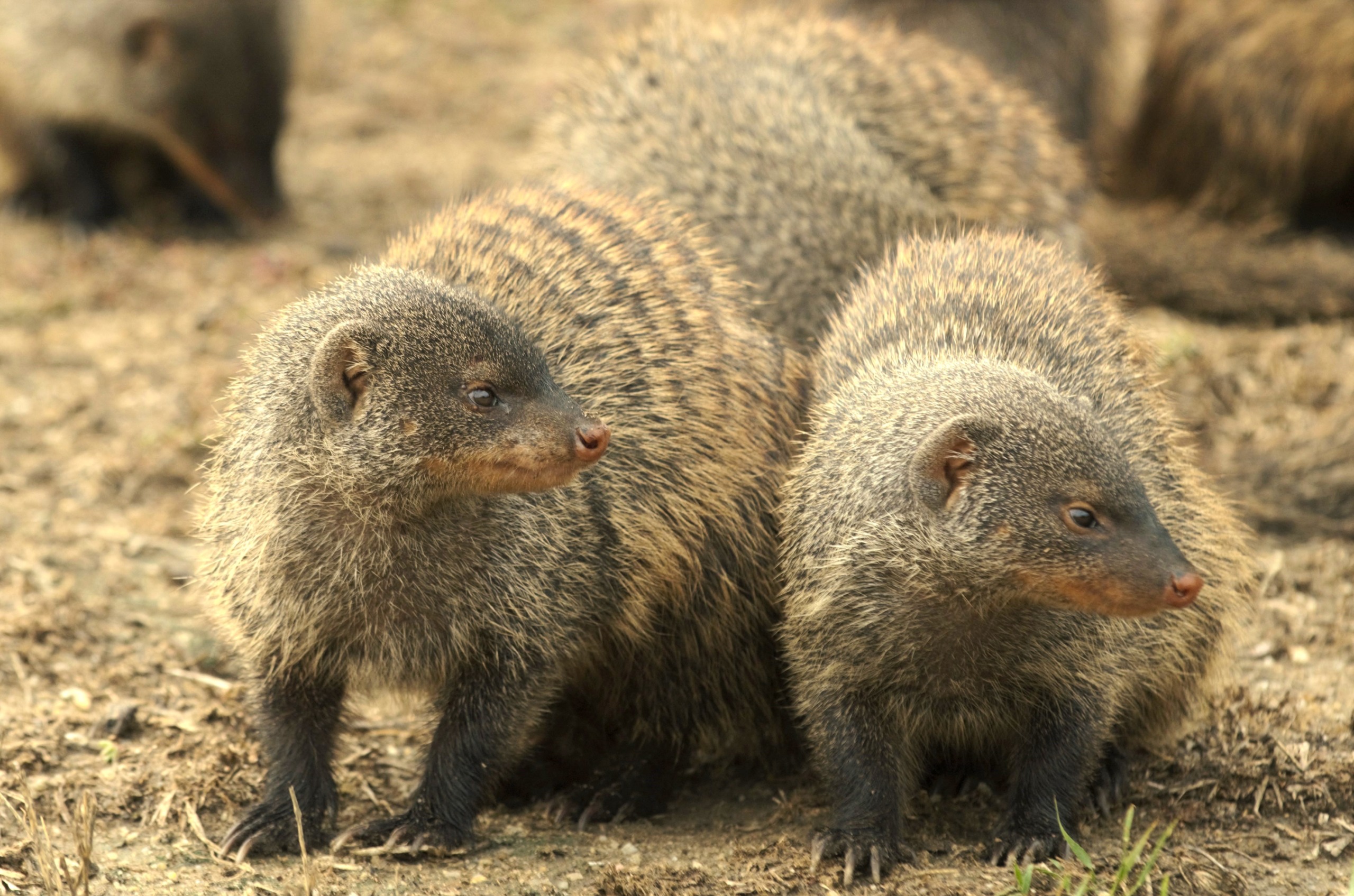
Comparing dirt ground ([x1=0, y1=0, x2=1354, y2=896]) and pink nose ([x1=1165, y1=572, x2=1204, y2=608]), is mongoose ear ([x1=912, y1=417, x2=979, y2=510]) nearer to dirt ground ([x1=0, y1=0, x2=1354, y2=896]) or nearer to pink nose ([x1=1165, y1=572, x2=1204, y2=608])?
pink nose ([x1=1165, y1=572, x2=1204, y2=608])

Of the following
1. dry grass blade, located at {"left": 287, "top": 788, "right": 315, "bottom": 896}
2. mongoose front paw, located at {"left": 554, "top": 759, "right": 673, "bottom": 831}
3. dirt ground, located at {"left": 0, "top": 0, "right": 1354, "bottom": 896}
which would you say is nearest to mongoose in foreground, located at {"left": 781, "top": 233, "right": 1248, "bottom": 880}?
dirt ground, located at {"left": 0, "top": 0, "right": 1354, "bottom": 896}

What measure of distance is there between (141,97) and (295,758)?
16.7 feet

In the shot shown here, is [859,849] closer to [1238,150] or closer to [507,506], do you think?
[507,506]

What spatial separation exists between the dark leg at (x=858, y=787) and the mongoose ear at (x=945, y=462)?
546 millimetres

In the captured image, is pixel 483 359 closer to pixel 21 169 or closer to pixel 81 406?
pixel 81 406

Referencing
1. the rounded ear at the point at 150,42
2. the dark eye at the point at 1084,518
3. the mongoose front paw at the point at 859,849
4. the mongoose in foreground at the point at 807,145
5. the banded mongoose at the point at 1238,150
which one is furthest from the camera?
the rounded ear at the point at 150,42

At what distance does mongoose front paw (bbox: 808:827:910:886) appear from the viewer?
3584 millimetres

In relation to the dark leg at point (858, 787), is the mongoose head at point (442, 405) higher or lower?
higher

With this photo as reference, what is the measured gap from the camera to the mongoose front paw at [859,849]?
3.58 m

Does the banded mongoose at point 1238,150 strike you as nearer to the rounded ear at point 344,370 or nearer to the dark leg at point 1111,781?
the dark leg at point 1111,781

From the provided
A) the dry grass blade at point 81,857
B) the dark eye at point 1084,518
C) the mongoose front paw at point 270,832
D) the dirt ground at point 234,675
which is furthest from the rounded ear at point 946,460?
the dry grass blade at point 81,857

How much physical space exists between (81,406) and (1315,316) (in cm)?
479

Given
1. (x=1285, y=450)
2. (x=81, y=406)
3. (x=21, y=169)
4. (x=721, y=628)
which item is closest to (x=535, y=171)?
(x=81, y=406)

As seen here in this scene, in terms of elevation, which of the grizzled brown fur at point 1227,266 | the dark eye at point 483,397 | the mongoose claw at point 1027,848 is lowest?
the mongoose claw at point 1027,848
